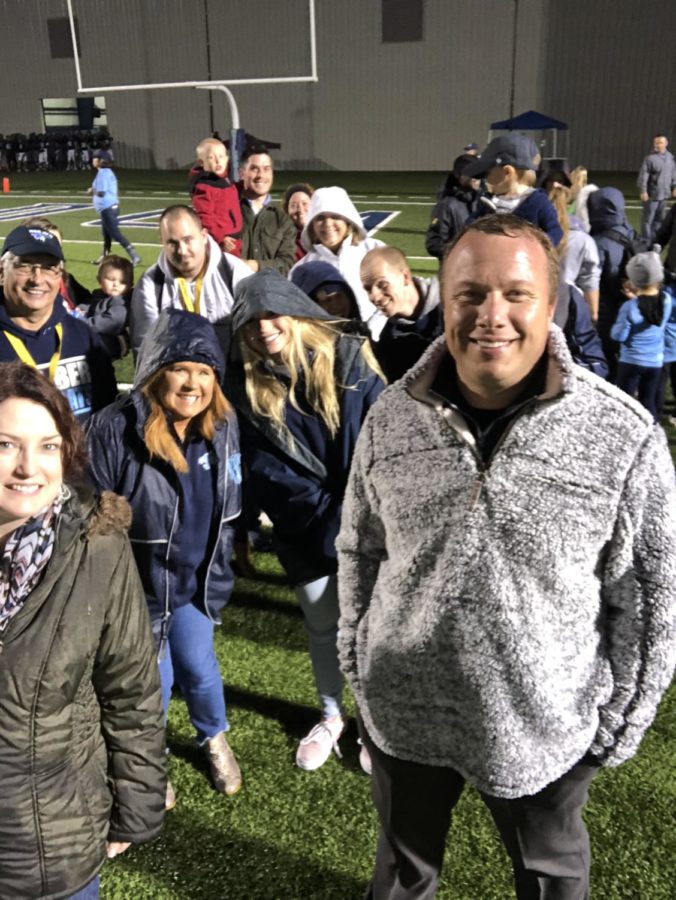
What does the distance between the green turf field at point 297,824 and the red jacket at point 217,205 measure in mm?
3499

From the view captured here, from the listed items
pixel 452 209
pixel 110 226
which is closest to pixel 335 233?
pixel 452 209

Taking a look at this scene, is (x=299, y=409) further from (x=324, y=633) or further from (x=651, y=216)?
(x=651, y=216)

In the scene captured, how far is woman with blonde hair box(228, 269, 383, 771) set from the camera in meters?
2.56

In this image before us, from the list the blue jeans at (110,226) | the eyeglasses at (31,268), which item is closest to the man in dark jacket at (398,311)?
the eyeglasses at (31,268)

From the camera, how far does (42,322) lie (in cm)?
308

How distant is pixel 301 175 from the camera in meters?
27.8

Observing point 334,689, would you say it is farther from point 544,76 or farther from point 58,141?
point 58,141

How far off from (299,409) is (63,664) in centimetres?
121

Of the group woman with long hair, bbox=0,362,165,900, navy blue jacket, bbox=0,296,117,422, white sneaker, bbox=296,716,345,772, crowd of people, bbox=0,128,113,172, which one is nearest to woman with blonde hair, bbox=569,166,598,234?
navy blue jacket, bbox=0,296,117,422

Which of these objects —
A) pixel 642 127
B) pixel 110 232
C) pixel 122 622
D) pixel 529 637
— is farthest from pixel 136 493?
pixel 642 127

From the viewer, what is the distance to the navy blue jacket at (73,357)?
9.96 ft

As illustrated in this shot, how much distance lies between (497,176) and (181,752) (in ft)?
10.4

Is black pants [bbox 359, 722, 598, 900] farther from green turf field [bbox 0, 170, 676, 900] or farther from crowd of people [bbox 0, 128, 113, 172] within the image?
crowd of people [bbox 0, 128, 113, 172]

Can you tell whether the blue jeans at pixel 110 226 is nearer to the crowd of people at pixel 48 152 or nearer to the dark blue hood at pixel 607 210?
the dark blue hood at pixel 607 210
